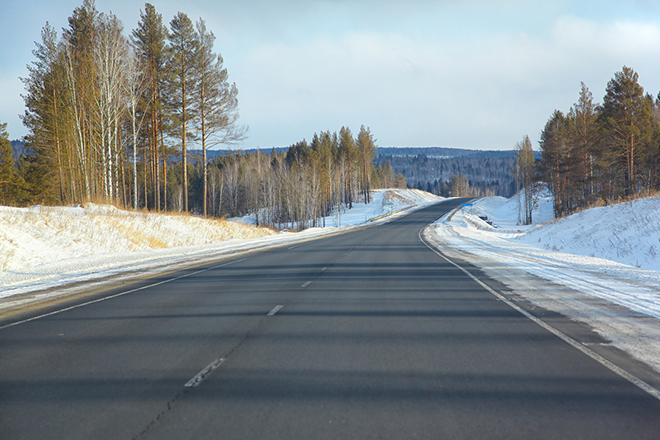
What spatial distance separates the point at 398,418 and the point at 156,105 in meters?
33.9

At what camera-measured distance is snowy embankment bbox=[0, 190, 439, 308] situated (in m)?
12.3

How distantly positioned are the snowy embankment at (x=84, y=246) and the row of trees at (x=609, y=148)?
3393 cm

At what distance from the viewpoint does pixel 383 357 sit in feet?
16.2

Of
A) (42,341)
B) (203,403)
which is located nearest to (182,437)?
(203,403)

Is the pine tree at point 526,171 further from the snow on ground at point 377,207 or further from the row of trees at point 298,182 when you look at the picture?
the row of trees at point 298,182

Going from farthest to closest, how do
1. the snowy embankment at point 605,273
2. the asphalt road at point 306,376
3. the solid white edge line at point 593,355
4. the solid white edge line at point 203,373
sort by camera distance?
the snowy embankment at point 605,273
the solid white edge line at point 203,373
the solid white edge line at point 593,355
the asphalt road at point 306,376

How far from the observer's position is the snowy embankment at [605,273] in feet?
20.6

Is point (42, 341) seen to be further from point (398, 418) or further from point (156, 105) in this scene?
point (156, 105)

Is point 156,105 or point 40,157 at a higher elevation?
point 156,105

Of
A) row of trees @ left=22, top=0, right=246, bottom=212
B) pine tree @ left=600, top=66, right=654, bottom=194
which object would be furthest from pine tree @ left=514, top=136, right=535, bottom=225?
row of trees @ left=22, top=0, right=246, bottom=212

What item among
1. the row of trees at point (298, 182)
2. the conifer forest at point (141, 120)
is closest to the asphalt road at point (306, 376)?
the conifer forest at point (141, 120)

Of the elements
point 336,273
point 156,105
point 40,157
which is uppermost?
point 156,105

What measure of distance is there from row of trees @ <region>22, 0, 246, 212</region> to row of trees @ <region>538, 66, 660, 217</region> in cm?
3492

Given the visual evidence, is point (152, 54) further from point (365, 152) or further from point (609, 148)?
point (365, 152)
